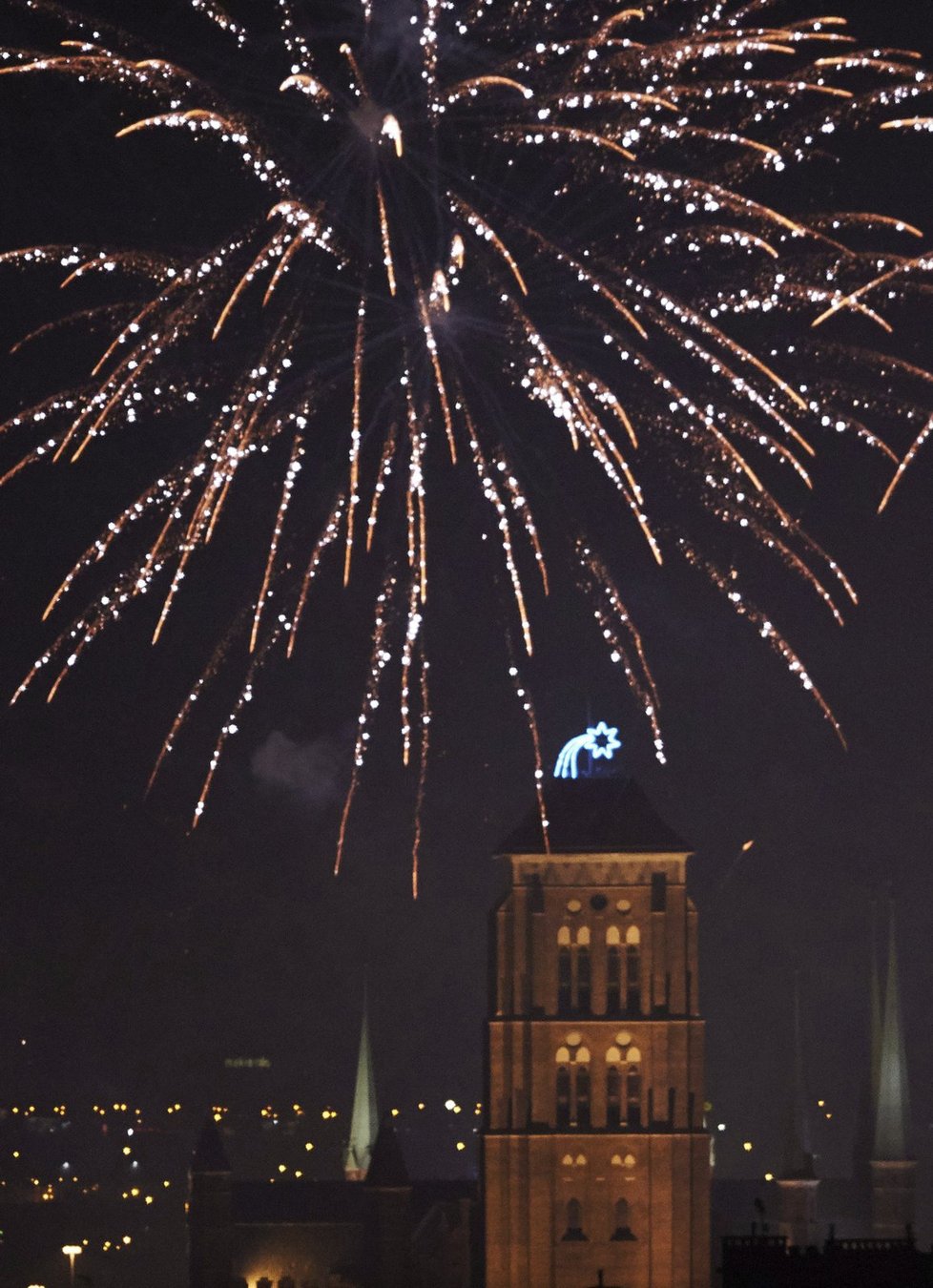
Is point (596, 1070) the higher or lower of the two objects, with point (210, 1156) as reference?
higher

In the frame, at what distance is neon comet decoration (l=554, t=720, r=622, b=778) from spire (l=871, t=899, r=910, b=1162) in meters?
21.0

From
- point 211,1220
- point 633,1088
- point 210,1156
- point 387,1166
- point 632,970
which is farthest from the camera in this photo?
point 210,1156

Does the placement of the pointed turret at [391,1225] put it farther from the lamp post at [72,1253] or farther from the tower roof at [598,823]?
the tower roof at [598,823]

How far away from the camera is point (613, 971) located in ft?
304

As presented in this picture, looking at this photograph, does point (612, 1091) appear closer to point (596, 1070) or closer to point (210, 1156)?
point (596, 1070)

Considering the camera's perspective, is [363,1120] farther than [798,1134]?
Yes

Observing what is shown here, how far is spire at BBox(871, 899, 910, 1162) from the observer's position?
107m

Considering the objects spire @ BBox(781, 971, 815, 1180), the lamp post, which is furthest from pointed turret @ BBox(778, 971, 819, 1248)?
the lamp post

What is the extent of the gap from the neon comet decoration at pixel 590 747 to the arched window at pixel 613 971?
19.6 ft

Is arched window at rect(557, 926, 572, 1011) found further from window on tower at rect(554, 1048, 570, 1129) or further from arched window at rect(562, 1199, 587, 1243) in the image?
arched window at rect(562, 1199, 587, 1243)

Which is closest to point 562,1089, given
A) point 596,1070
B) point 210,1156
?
point 596,1070

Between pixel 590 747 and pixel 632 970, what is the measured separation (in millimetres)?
8006

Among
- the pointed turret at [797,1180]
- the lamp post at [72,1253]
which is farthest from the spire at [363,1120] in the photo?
the pointed turret at [797,1180]

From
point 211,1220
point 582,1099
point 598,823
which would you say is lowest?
point 211,1220
